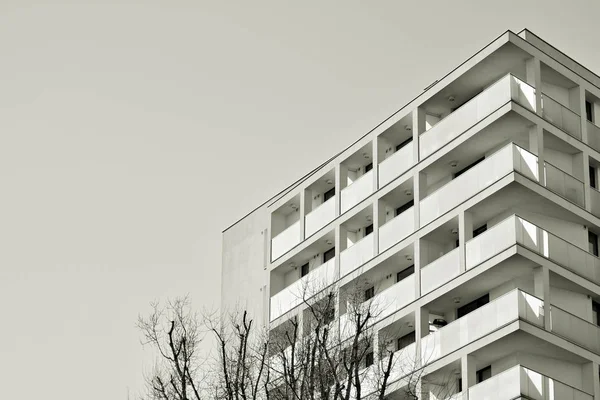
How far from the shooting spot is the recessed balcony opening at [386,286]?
2436 inches

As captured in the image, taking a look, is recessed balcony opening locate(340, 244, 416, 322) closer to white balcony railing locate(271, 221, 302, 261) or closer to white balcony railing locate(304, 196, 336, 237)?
white balcony railing locate(304, 196, 336, 237)

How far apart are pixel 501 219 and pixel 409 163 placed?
631cm

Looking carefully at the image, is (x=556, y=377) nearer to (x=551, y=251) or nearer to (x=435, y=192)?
(x=551, y=251)

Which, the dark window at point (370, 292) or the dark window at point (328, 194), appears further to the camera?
the dark window at point (328, 194)

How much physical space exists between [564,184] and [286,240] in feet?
54.5

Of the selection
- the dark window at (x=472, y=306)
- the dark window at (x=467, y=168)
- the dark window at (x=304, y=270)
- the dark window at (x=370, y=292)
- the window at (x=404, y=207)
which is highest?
the dark window at (x=467, y=168)

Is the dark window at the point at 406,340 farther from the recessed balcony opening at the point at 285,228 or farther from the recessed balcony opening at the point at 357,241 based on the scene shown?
the recessed balcony opening at the point at 285,228

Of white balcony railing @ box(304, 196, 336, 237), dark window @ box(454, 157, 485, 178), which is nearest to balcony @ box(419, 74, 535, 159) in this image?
dark window @ box(454, 157, 485, 178)

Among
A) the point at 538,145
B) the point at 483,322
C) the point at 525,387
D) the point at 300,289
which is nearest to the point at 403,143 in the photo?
the point at 300,289

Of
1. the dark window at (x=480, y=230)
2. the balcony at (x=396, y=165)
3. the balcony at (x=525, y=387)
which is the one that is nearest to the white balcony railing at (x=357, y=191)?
the balcony at (x=396, y=165)

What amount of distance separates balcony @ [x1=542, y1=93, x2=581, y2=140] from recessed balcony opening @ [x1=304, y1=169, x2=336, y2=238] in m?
12.3

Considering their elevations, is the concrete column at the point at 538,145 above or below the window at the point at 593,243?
above

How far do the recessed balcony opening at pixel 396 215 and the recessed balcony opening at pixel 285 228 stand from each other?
631cm

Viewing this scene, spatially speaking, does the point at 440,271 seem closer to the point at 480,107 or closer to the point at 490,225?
the point at 490,225
